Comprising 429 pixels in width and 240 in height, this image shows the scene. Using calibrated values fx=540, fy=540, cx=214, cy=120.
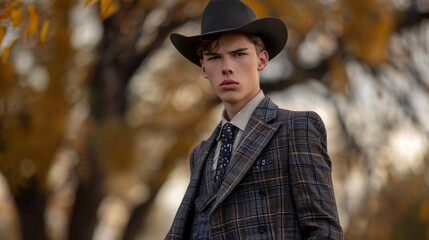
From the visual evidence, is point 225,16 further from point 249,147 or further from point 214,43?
point 249,147

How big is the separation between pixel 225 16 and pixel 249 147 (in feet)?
1.87

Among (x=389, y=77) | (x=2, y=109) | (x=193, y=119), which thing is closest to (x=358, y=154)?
(x=389, y=77)

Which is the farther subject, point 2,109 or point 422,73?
point 2,109

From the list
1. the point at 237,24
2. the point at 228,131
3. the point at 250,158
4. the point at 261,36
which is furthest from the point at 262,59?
the point at 250,158

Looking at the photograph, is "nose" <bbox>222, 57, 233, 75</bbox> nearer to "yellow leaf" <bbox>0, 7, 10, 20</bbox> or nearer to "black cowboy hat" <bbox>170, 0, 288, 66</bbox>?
"black cowboy hat" <bbox>170, 0, 288, 66</bbox>

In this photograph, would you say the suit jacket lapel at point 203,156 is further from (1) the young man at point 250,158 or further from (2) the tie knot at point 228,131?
(2) the tie knot at point 228,131

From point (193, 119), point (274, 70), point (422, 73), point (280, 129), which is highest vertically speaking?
point (274, 70)

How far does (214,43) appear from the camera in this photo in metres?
2.26

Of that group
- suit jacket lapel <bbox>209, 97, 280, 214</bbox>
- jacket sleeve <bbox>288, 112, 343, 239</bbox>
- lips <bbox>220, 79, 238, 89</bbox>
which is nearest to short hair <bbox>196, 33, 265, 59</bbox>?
lips <bbox>220, 79, 238, 89</bbox>

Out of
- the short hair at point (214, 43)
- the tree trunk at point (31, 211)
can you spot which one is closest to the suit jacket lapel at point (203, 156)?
the short hair at point (214, 43)

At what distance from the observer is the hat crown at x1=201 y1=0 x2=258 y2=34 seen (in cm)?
224

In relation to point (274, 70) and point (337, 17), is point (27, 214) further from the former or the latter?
point (337, 17)

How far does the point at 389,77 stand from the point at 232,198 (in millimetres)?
4504

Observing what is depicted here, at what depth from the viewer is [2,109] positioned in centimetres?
621
